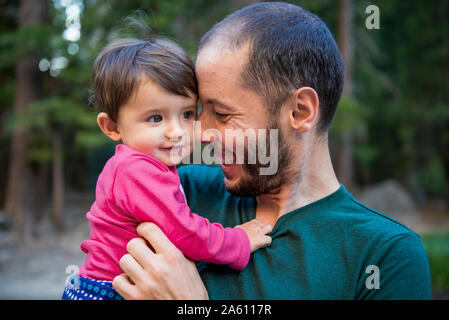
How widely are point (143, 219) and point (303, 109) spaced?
0.82 m

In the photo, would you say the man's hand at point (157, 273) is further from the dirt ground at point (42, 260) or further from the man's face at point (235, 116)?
the dirt ground at point (42, 260)

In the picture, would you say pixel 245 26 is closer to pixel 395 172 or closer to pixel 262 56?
pixel 262 56

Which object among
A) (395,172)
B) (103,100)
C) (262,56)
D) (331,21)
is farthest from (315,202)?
(395,172)

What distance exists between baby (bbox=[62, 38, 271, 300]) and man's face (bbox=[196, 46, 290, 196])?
0.31 feet

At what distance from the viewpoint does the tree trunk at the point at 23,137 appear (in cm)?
887

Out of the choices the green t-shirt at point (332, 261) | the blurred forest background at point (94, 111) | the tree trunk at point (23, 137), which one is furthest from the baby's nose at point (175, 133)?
the tree trunk at point (23, 137)

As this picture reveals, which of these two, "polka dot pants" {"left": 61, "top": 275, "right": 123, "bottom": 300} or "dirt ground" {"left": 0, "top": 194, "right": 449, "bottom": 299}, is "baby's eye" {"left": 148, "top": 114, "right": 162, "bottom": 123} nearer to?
"polka dot pants" {"left": 61, "top": 275, "right": 123, "bottom": 300}

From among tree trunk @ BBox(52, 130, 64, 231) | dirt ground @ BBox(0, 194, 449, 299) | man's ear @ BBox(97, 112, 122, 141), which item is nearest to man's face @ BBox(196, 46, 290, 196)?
man's ear @ BBox(97, 112, 122, 141)

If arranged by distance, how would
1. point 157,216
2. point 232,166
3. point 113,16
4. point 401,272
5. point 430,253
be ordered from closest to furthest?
point 401,272
point 157,216
point 232,166
point 430,253
point 113,16

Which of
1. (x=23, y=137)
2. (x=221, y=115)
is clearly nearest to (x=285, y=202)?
(x=221, y=115)

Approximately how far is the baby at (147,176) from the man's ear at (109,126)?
0.09ft

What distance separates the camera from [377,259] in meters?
1.48

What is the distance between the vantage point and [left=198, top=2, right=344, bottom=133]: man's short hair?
1679mm

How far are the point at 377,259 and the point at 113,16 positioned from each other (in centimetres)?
823
